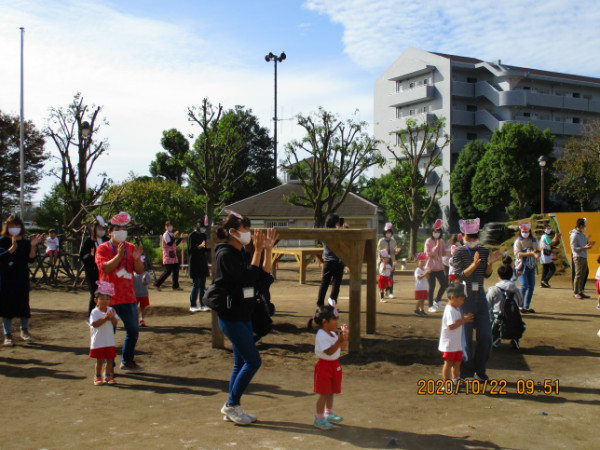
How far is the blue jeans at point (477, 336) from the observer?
5930 millimetres

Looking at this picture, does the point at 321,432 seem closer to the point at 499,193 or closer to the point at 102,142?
the point at 102,142

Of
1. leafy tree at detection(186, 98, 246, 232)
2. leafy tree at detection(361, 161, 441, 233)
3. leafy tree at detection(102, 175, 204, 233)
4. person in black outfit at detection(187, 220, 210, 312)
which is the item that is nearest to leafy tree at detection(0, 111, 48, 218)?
leafy tree at detection(102, 175, 204, 233)

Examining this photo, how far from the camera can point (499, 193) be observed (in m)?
A: 43.0

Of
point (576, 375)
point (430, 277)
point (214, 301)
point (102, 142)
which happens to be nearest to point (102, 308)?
point (214, 301)

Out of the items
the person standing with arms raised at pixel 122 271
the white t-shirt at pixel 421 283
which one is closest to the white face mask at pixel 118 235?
the person standing with arms raised at pixel 122 271

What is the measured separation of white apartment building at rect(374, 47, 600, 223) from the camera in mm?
49562

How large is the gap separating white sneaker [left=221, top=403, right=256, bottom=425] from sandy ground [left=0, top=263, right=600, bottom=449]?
77mm

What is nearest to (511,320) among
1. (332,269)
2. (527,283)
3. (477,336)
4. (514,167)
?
(477,336)

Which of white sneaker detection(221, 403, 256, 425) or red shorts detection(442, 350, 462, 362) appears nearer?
white sneaker detection(221, 403, 256, 425)

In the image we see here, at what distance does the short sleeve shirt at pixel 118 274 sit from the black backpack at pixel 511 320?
5077 millimetres

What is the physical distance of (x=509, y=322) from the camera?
7.39 meters

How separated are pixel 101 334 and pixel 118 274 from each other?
Result: 0.74 meters

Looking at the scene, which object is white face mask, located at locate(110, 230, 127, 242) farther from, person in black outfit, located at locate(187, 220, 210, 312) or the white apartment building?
the white apartment building

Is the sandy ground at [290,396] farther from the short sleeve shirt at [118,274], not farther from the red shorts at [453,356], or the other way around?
the short sleeve shirt at [118,274]
